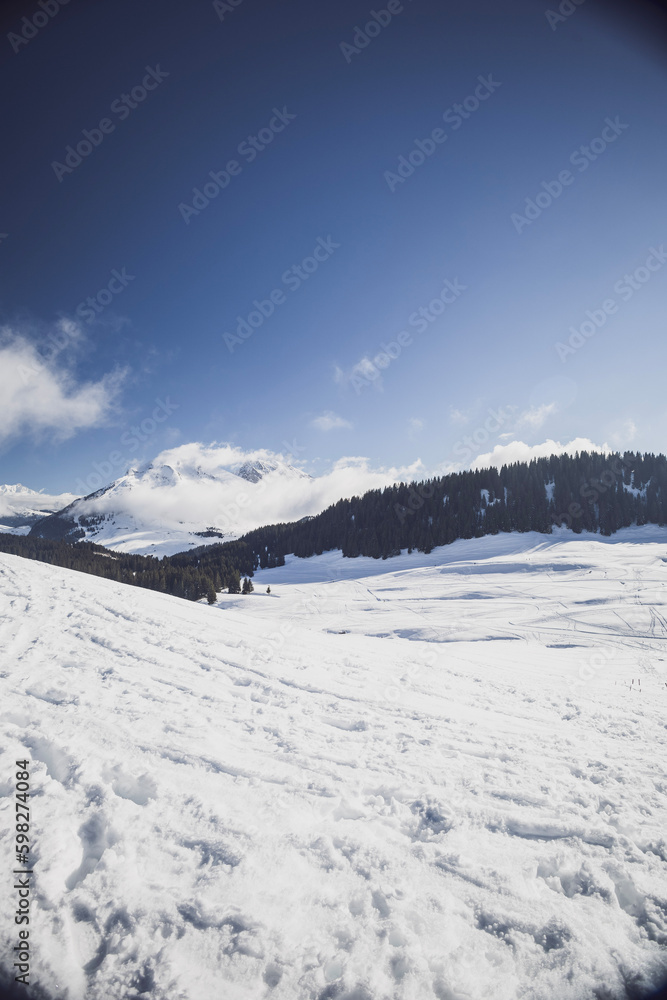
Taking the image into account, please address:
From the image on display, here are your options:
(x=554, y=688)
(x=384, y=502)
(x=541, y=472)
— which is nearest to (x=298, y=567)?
(x=384, y=502)

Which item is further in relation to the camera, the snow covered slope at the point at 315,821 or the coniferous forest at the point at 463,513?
the coniferous forest at the point at 463,513

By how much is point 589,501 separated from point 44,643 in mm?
82667

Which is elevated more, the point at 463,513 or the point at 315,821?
the point at 463,513

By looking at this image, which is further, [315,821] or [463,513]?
[463,513]

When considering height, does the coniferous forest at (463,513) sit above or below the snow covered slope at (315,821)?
above

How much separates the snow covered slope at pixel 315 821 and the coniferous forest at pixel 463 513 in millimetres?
45777

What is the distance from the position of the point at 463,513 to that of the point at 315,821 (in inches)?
2909

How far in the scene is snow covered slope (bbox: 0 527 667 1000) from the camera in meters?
3.07

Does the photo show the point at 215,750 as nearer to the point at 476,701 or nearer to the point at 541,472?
the point at 476,701

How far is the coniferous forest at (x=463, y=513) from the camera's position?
64.2 meters

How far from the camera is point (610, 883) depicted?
12.5 feet

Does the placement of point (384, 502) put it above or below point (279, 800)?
above

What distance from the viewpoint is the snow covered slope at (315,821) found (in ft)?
10.1

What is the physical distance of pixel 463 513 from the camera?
73.0m
